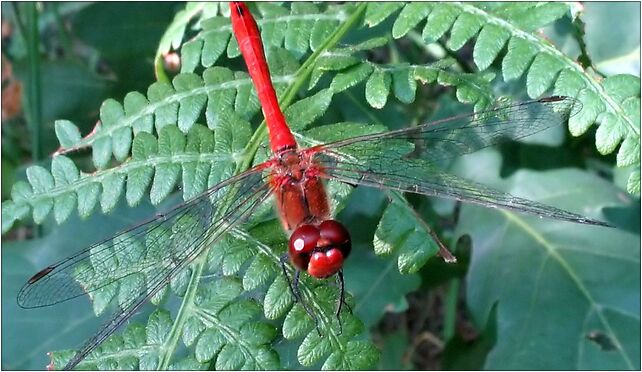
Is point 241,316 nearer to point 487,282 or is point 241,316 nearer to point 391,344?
point 487,282

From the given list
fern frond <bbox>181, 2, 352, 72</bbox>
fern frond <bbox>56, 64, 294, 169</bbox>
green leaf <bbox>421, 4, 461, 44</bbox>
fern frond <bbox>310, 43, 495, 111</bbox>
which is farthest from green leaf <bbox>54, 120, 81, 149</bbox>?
green leaf <bbox>421, 4, 461, 44</bbox>

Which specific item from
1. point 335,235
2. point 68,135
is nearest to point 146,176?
point 68,135

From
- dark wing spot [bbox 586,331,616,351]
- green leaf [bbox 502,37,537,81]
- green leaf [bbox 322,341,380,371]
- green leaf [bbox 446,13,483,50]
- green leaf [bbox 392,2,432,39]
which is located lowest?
dark wing spot [bbox 586,331,616,351]

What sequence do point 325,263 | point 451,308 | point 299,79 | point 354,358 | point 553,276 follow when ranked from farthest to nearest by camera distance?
point 451,308
point 553,276
point 299,79
point 325,263
point 354,358

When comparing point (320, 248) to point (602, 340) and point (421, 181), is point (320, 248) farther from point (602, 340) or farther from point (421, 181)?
point (602, 340)

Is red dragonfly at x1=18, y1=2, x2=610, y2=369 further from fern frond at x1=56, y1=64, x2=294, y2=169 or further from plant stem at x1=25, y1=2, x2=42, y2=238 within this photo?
plant stem at x1=25, y1=2, x2=42, y2=238

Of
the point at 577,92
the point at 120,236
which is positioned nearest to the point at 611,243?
the point at 577,92
